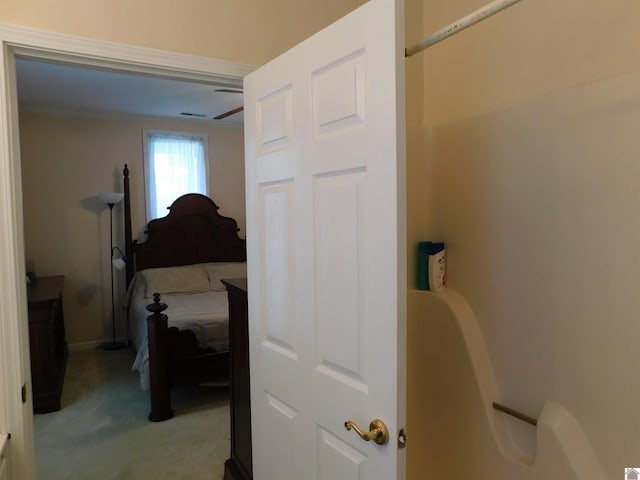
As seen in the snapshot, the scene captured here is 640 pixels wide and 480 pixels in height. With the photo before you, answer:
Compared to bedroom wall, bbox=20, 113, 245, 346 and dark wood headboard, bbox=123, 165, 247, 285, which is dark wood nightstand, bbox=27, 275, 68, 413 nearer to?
bedroom wall, bbox=20, 113, 245, 346

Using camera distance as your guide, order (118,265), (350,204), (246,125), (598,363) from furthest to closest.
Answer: (118,265)
(246,125)
(598,363)
(350,204)

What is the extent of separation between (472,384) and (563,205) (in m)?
0.74

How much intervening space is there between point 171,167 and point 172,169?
25 mm

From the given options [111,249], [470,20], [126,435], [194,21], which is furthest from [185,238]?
[470,20]

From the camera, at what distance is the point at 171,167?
5.03m

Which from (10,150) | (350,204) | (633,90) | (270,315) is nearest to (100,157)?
(10,150)

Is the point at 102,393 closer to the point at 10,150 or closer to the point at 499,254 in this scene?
the point at 10,150

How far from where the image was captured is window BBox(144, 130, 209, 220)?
4.90 m

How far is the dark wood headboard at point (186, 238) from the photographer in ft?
15.6

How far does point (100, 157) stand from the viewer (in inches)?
185

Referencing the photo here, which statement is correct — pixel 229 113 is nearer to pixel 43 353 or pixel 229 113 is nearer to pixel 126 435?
pixel 43 353

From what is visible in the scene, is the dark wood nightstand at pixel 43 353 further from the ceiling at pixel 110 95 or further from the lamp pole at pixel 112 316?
the ceiling at pixel 110 95

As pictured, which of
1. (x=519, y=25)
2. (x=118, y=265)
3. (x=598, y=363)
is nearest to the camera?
(x=598, y=363)

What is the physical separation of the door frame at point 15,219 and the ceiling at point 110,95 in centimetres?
170
